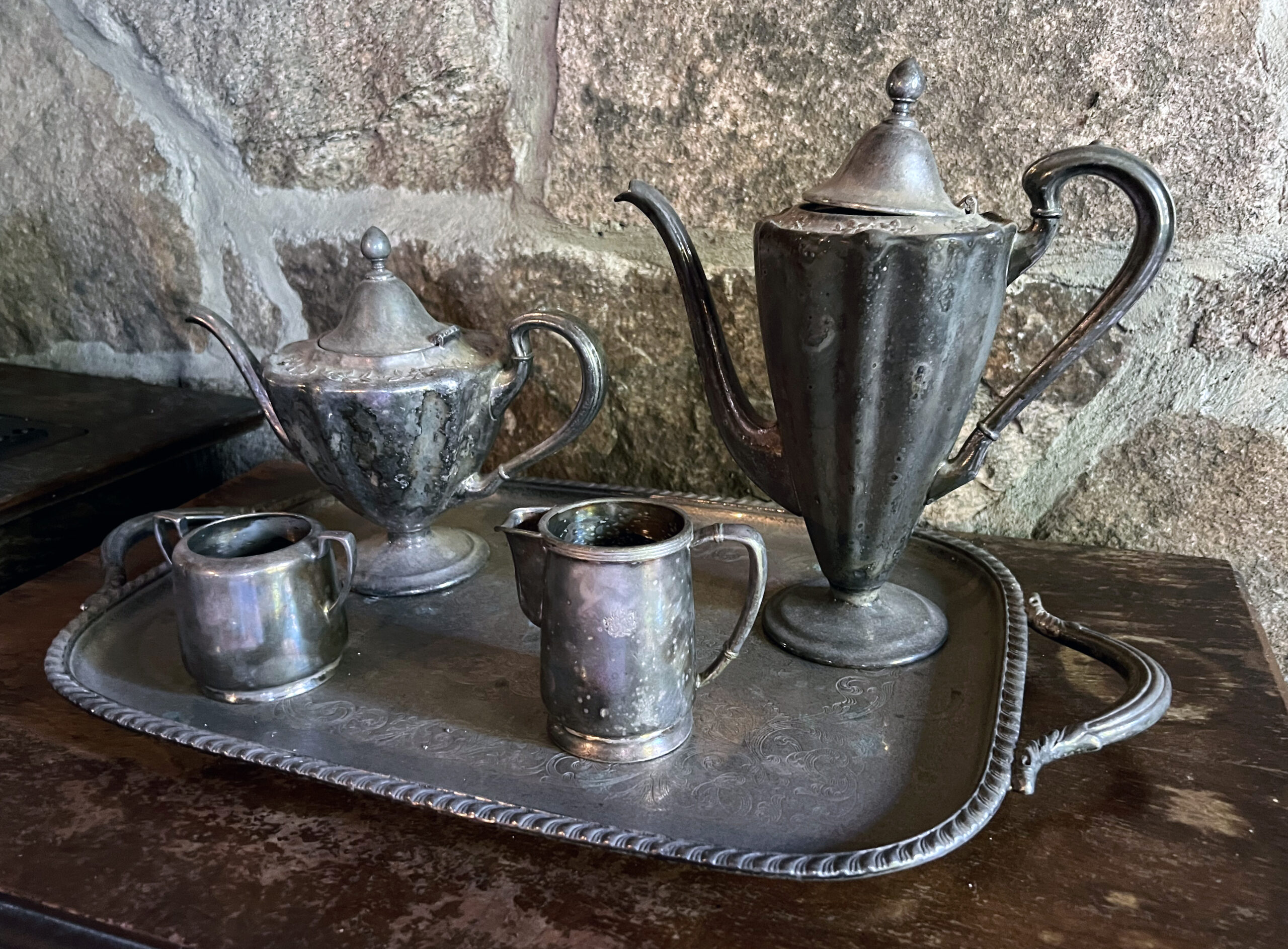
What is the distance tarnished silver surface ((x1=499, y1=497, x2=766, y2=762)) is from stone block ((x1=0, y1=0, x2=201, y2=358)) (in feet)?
2.06

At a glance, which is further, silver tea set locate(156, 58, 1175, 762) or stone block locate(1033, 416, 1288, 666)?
stone block locate(1033, 416, 1288, 666)

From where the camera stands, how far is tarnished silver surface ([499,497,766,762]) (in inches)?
17.3

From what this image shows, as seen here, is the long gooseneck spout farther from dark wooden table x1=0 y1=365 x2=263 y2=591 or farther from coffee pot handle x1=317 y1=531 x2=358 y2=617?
dark wooden table x1=0 y1=365 x2=263 y2=591

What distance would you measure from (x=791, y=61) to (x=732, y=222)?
122 mm

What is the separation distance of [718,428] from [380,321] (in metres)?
0.24

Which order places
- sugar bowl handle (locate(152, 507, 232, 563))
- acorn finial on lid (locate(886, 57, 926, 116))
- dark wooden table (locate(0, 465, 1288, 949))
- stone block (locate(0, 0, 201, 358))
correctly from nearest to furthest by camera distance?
dark wooden table (locate(0, 465, 1288, 949)) → acorn finial on lid (locate(886, 57, 926, 116)) → sugar bowl handle (locate(152, 507, 232, 563)) → stone block (locate(0, 0, 201, 358))

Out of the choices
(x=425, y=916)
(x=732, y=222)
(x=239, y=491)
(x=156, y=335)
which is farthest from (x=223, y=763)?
(x=156, y=335)

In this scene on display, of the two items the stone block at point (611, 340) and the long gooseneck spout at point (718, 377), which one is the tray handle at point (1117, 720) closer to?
the long gooseneck spout at point (718, 377)

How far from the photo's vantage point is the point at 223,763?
0.47m

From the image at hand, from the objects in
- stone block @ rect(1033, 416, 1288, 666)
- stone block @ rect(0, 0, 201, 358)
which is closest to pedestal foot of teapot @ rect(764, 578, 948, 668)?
stone block @ rect(1033, 416, 1288, 666)

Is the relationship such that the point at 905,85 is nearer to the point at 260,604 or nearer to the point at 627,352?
the point at 627,352

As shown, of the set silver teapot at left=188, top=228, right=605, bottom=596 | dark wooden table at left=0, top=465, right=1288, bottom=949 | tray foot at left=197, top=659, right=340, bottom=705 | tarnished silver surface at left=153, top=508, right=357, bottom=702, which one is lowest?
dark wooden table at left=0, top=465, right=1288, bottom=949

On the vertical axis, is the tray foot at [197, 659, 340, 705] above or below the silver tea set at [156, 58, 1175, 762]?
below

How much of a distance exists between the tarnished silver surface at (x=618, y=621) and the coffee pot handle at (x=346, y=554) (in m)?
0.11
